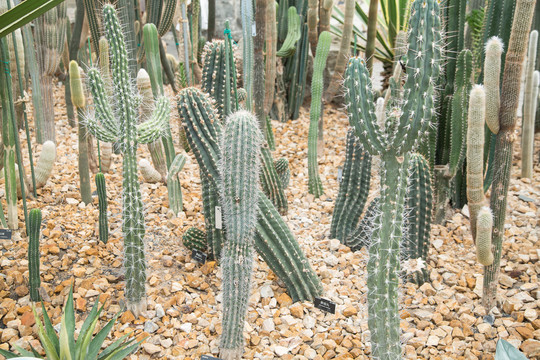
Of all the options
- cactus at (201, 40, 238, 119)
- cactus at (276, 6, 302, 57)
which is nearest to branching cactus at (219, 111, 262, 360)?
cactus at (201, 40, 238, 119)

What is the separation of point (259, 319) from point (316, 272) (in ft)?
1.94

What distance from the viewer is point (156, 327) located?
8.09ft

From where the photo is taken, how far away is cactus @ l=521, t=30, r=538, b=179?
3951mm

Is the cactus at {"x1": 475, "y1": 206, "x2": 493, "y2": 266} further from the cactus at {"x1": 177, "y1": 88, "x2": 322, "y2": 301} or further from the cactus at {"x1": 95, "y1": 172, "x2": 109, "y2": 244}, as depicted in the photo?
the cactus at {"x1": 95, "y1": 172, "x2": 109, "y2": 244}

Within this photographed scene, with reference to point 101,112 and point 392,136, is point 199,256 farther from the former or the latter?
point 392,136

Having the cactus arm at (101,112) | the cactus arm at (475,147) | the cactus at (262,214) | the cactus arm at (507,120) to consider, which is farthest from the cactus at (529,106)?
the cactus arm at (101,112)

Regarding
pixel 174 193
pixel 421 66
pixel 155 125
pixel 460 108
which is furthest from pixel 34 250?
pixel 460 108

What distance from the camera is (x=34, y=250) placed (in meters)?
2.39

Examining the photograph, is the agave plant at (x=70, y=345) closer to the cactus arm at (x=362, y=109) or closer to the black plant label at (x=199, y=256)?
the black plant label at (x=199, y=256)

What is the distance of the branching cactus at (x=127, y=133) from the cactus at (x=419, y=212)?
5.05 ft

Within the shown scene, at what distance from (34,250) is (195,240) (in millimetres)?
971

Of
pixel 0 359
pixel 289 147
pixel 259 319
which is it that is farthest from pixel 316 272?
pixel 289 147

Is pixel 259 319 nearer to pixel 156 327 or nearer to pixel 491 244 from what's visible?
pixel 156 327

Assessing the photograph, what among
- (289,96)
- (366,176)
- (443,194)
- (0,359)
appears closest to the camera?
(0,359)
